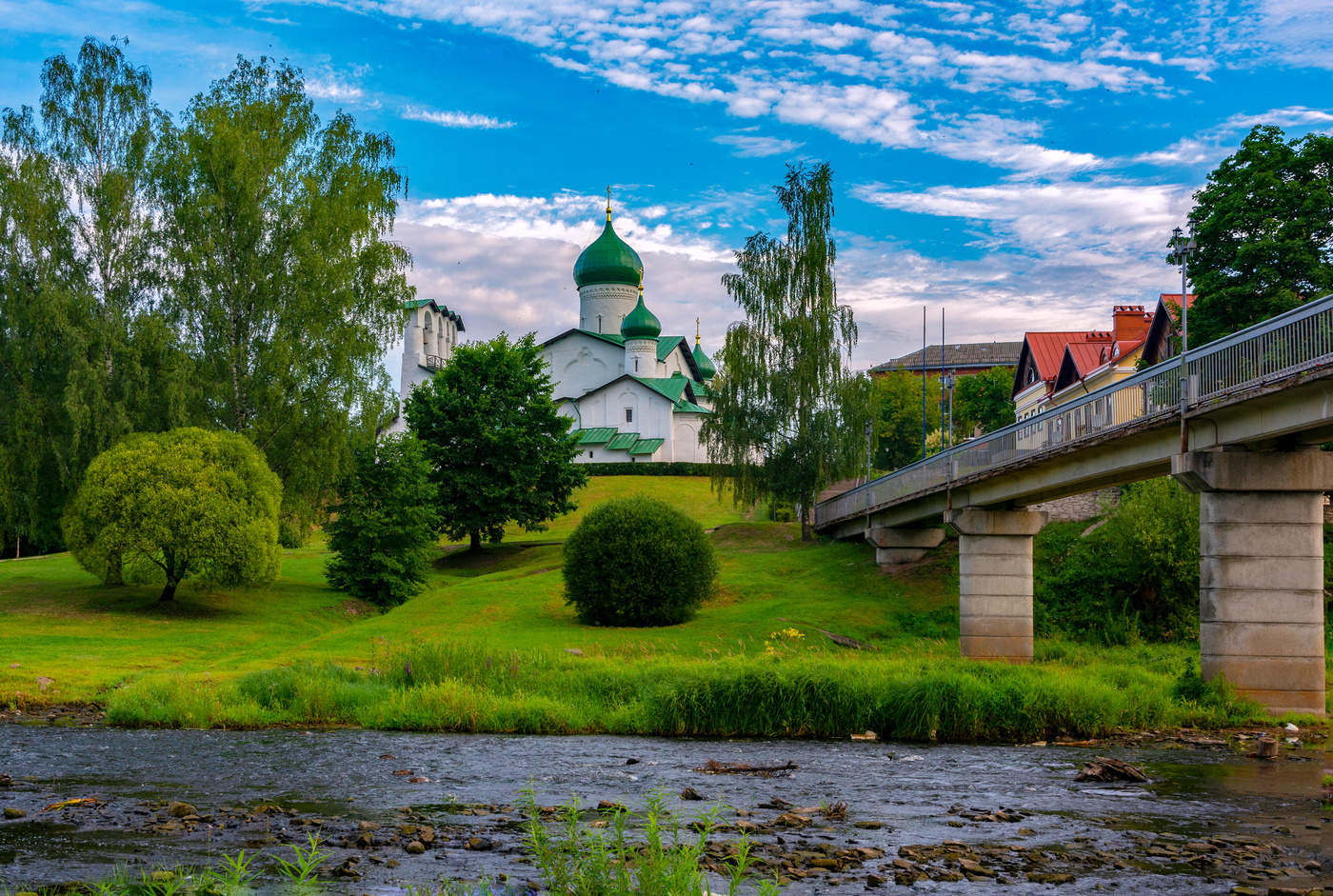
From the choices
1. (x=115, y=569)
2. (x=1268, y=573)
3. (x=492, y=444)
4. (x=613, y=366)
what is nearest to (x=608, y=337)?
(x=613, y=366)

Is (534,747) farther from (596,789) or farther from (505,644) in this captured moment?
(505,644)

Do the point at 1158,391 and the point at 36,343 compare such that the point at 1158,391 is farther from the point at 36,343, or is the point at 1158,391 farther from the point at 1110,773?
the point at 36,343

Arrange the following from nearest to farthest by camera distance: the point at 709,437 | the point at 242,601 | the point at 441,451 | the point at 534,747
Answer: the point at 534,747
the point at 242,601
the point at 709,437
the point at 441,451

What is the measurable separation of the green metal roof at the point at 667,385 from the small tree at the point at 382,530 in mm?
43954

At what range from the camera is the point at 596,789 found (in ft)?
46.5

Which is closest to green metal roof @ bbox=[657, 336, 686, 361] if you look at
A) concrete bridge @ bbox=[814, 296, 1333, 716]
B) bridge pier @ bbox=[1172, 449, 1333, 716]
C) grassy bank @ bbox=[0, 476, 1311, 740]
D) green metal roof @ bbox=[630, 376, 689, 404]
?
green metal roof @ bbox=[630, 376, 689, 404]

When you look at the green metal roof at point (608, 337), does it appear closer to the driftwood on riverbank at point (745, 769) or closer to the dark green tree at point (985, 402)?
the dark green tree at point (985, 402)

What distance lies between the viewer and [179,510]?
36.5 m

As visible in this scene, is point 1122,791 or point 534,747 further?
point 534,747

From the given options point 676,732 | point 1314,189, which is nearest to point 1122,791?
point 676,732

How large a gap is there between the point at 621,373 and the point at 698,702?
73631 millimetres

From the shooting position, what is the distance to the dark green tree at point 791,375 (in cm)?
4947

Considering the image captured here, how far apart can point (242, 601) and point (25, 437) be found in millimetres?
9158

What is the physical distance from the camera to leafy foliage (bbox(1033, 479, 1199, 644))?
3381 centimetres
